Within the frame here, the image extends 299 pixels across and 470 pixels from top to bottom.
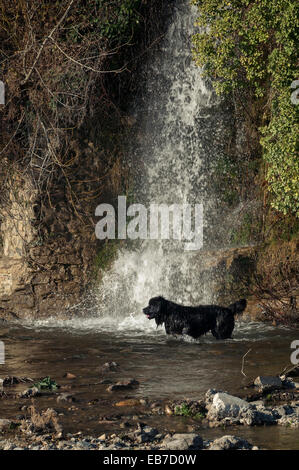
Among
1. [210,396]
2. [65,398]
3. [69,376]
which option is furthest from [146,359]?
[210,396]

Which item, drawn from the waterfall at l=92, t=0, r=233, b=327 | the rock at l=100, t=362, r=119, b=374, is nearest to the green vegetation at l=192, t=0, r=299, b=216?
the waterfall at l=92, t=0, r=233, b=327

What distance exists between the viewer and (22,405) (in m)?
8.23

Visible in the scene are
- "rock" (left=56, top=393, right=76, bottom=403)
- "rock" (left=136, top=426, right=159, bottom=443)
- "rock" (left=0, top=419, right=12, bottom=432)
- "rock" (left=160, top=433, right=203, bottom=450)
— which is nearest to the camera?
"rock" (left=160, top=433, right=203, bottom=450)

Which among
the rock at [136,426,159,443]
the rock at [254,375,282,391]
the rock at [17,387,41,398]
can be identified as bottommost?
the rock at [136,426,159,443]

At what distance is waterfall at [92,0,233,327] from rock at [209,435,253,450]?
9561mm

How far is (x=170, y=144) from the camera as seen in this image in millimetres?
17016

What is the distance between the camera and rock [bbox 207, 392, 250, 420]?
759 centimetres

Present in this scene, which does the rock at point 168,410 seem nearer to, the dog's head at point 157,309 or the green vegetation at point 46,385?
the green vegetation at point 46,385

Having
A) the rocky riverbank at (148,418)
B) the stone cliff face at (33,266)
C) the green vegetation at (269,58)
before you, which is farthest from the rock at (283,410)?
the stone cliff face at (33,266)

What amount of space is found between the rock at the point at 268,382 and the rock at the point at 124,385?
5.06 ft

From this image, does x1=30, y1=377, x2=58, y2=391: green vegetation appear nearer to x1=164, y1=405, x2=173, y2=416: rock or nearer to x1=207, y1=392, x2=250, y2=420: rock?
x1=164, y1=405, x2=173, y2=416: rock

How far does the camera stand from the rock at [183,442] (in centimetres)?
650

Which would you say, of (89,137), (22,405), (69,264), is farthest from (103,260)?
(22,405)

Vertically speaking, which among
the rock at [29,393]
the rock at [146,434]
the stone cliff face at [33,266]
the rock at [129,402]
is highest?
the stone cliff face at [33,266]
